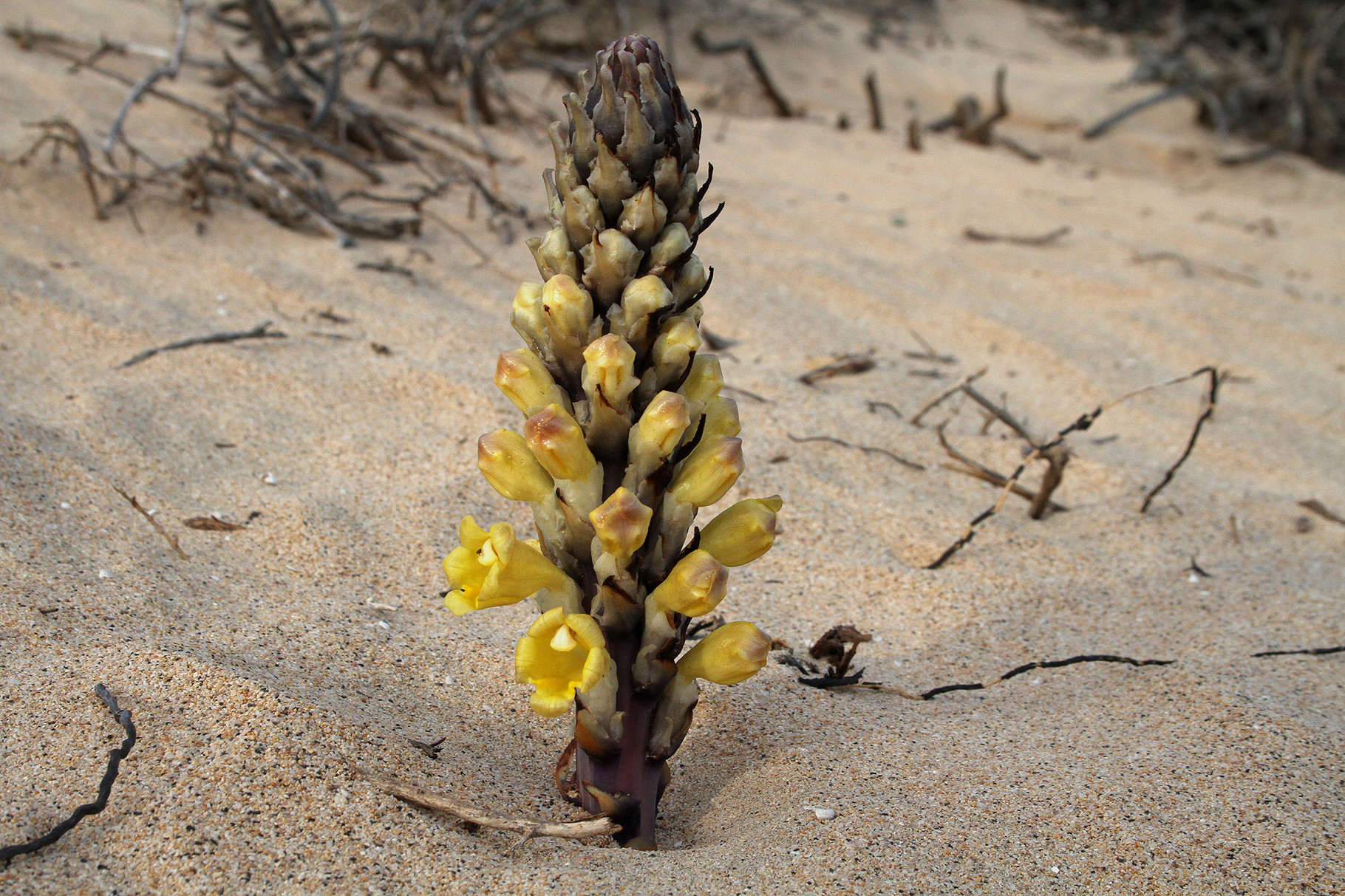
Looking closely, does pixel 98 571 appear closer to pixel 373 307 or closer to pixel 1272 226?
pixel 373 307

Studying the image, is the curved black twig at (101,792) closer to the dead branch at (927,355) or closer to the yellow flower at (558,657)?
the yellow flower at (558,657)

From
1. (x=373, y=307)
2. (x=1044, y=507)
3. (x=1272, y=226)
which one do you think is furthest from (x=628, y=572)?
(x=1272, y=226)

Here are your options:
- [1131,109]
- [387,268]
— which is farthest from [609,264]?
[1131,109]

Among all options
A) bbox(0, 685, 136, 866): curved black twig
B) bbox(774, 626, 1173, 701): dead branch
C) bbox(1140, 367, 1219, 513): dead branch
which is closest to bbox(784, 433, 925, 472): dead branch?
bbox(1140, 367, 1219, 513): dead branch

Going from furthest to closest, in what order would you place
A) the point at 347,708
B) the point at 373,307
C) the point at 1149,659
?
the point at 373,307 < the point at 1149,659 < the point at 347,708

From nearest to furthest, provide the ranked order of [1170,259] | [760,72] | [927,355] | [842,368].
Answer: [842,368]
[927,355]
[1170,259]
[760,72]

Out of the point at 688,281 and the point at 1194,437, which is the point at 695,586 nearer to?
the point at 688,281

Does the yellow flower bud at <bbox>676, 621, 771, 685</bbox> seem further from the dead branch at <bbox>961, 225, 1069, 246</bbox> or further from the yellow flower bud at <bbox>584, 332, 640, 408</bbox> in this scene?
the dead branch at <bbox>961, 225, 1069, 246</bbox>

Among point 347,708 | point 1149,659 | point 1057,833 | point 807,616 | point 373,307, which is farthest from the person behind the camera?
point 373,307
